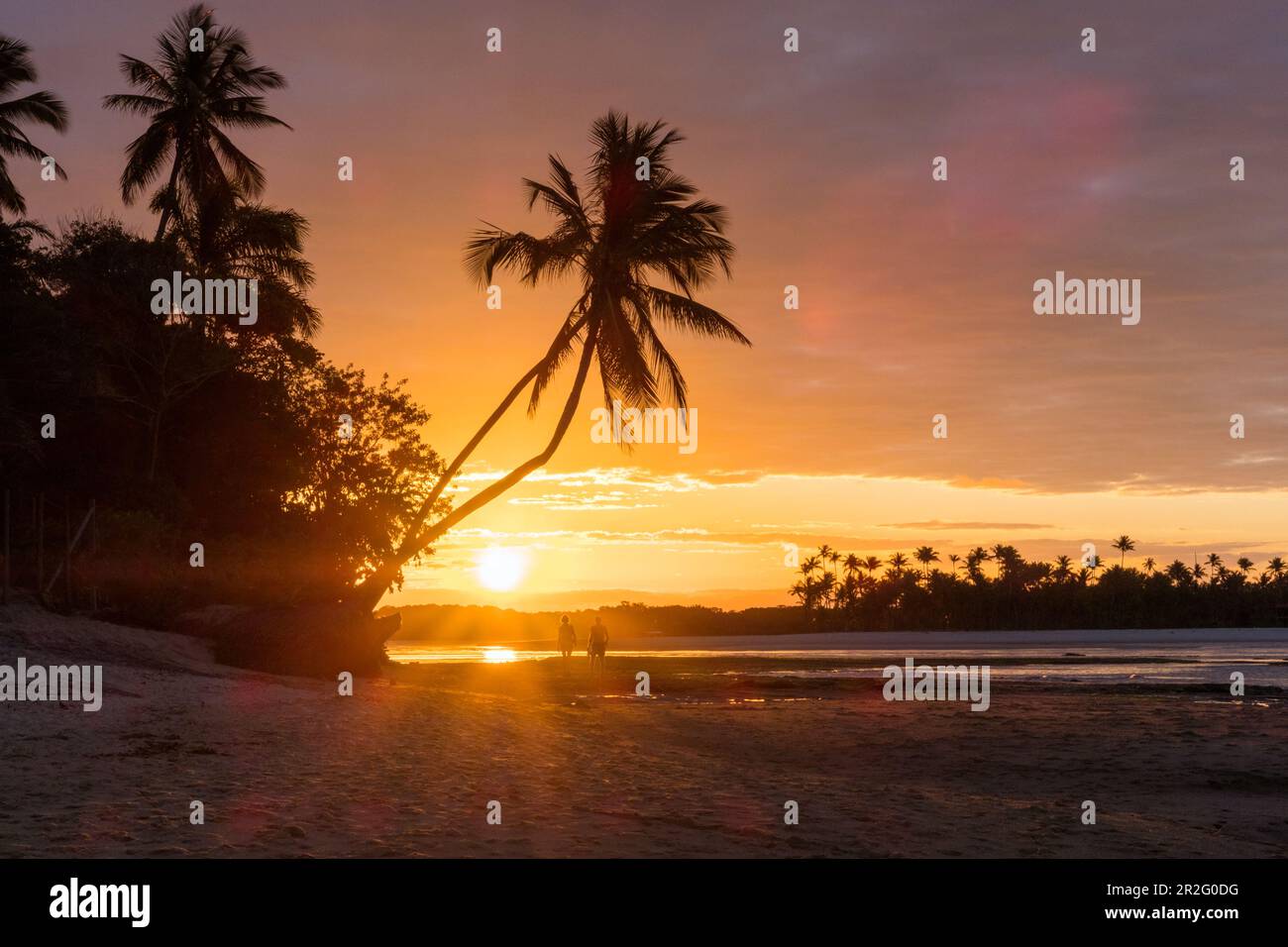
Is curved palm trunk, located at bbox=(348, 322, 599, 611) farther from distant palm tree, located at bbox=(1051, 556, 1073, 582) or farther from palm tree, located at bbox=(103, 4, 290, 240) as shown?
distant palm tree, located at bbox=(1051, 556, 1073, 582)

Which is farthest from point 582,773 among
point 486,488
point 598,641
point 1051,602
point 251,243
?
point 1051,602

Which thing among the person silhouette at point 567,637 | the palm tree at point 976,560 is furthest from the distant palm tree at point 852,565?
the person silhouette at point 567,637

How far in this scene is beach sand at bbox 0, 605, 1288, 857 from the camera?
26.1ft

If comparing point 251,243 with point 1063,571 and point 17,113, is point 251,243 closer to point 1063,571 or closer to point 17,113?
point 17,113

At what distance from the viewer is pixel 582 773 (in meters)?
11.6

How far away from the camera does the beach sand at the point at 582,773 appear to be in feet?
26.1

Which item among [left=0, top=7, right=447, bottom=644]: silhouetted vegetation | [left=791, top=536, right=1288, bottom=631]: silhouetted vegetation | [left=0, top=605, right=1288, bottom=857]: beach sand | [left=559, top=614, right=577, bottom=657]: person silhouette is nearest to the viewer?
[left=0, top=605, right=1288, bottom=857]: beach sand

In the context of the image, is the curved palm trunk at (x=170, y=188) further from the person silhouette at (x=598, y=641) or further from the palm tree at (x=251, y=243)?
the person silhouette at (x=598, y=641)

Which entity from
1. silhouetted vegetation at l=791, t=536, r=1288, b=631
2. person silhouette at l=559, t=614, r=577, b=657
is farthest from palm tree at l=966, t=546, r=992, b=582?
person silhouette at l=559, t=614, r=577, b=657

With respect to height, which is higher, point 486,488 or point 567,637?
point 486,488

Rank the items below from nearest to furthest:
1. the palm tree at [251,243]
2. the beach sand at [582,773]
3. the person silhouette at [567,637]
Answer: the beach sand at [582,773] < the palm tree at [251,243] < the person silhouette at [567,637]

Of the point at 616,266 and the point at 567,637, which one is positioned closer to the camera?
the point at 616,266
